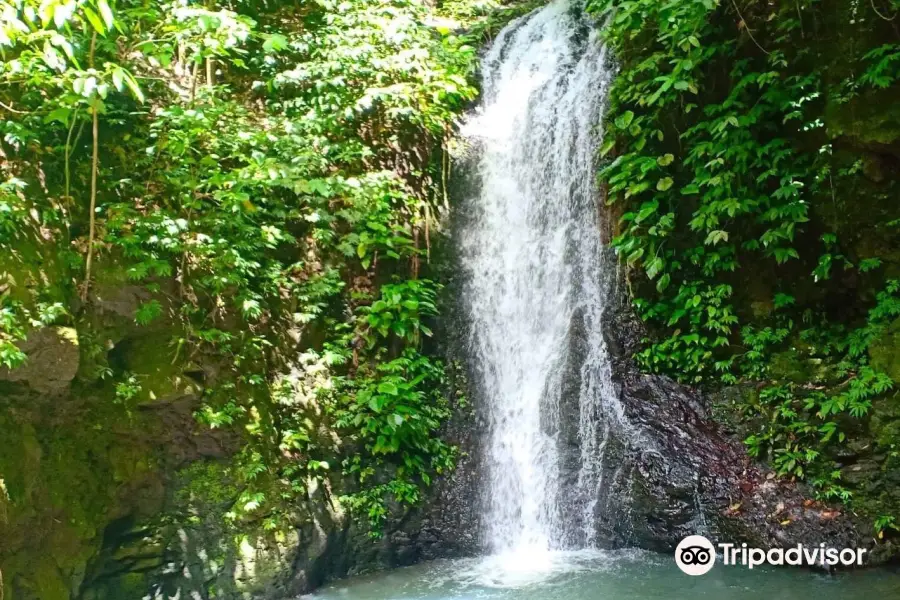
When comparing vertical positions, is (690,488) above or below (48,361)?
below

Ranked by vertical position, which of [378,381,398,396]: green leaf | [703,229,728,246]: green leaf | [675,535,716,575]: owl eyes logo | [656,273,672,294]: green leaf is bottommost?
[675,535,716,575]: owl eyes logo

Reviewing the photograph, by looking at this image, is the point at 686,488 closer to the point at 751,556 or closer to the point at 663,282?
the point at 751,556

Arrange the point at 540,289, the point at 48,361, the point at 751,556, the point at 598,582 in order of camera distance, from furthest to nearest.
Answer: the point at 540,289
the point at 751,556
the point at 598,582
the point at 48,361

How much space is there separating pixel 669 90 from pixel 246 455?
5.44 m

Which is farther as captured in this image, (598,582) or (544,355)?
(544,355)

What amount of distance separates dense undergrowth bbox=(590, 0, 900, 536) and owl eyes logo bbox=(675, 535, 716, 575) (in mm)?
955

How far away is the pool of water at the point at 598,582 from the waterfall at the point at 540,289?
1.67 feet

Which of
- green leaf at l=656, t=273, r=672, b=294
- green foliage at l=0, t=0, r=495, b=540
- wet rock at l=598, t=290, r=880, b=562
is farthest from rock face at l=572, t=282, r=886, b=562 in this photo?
green foliage at l=0, t=0, r=495, b=540

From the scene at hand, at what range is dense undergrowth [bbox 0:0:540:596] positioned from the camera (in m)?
4.54

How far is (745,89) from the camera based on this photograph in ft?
19.8

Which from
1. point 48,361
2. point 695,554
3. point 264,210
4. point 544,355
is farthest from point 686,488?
point 48,361

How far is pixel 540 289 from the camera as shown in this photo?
714cm

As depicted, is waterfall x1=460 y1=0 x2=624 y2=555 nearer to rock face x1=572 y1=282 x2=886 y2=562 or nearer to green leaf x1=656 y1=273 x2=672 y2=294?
rock face x1=572 y1=282 x2=886 y2=562

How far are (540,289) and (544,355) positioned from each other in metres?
0.80
